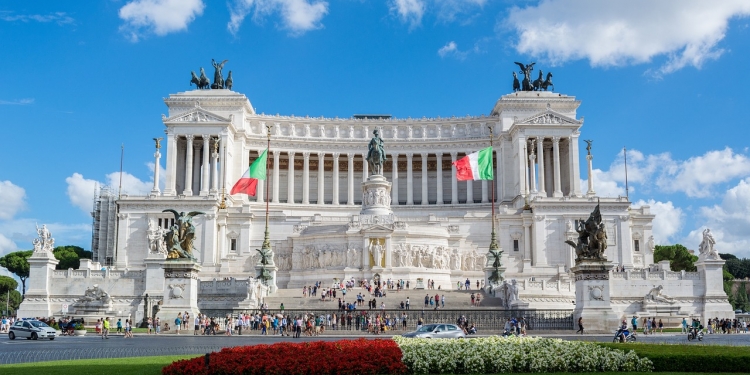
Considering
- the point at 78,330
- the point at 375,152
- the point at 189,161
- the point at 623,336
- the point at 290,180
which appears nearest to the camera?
the point at 623,336

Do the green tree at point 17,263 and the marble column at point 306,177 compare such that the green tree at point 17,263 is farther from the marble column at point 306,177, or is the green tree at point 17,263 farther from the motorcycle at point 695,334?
the motorcycle at point 695,334

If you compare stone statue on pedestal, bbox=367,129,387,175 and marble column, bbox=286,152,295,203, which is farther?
marble column, bbox=286,152,295,203

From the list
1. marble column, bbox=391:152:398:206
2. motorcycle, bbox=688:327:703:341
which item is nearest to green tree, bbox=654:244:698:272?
marble column, bbox=391:152:398:206

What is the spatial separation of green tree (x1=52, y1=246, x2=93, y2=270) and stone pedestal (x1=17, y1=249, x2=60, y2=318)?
133 feet

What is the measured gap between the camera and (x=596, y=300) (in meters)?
45.3

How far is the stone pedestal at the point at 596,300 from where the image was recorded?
4522 cm

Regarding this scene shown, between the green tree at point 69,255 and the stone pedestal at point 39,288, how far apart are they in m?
40.7

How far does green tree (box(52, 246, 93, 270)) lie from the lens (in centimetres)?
11049

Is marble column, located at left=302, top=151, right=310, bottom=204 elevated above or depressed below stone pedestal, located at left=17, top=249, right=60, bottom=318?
above

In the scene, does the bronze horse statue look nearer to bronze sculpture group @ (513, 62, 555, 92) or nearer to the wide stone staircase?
bronze sculpture group @ (513, 62, 555, 92)

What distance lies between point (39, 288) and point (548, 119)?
65027mm

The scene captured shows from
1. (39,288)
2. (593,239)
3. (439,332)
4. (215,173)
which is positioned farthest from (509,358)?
(215,173)

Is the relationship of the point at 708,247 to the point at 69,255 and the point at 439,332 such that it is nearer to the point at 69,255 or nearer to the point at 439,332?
the point at 439,332

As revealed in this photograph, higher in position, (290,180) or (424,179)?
(424,179)
